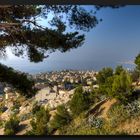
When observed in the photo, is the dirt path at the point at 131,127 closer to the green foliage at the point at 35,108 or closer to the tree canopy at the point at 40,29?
the green foliage at the point at 35,108

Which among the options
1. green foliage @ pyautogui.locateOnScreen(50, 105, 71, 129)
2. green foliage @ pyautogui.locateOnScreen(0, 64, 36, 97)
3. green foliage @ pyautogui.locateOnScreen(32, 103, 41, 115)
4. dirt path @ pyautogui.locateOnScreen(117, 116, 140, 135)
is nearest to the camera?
dirt path @ pyautogui.locateOnScreen(117, 116, 140, 135)

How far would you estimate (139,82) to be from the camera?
5.18 m

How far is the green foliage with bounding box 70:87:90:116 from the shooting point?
16.8 ft

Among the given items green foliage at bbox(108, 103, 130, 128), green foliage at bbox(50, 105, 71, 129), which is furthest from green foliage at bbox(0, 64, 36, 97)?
green foliage at bbox(108, 103, 130, 128)

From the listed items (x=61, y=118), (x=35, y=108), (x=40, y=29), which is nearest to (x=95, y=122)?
(x=61, y=118)

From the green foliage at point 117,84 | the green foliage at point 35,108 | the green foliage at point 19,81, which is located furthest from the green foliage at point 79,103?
the green foliage at point 19,81

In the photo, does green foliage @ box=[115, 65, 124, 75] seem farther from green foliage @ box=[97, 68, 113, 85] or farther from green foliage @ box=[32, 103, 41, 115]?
green foliage @ box=[32, 103, 41, 115]

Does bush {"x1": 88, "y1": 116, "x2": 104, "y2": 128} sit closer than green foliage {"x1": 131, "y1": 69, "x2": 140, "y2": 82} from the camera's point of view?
Yes

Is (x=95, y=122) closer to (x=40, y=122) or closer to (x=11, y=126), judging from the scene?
(x=40, y=122)

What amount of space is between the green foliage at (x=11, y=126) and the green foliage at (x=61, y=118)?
1.55ft

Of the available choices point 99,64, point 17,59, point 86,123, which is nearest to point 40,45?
point 17,59

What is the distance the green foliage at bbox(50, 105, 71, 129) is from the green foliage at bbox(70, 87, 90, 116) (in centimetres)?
9

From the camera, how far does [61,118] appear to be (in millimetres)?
5121

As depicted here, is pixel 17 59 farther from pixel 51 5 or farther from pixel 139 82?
pixel 139 82
